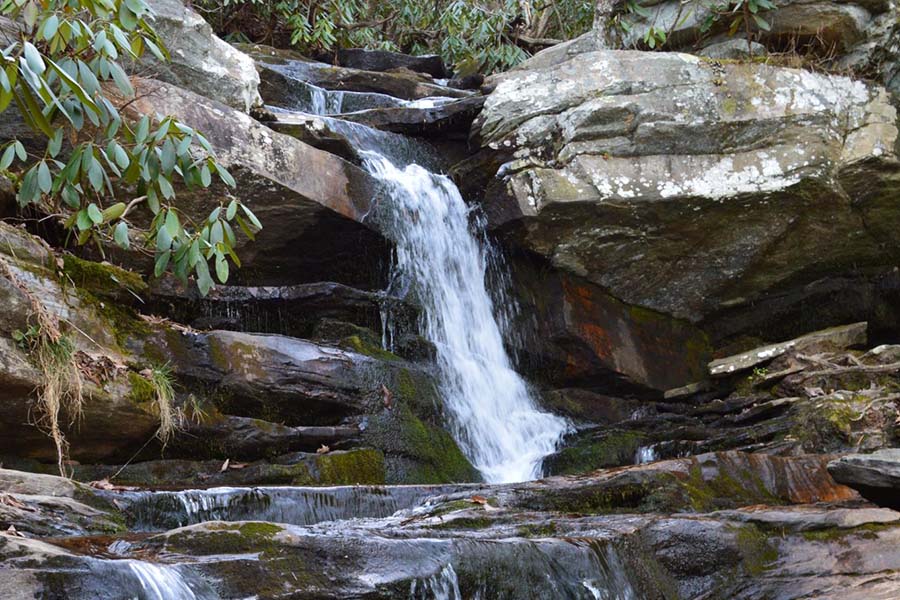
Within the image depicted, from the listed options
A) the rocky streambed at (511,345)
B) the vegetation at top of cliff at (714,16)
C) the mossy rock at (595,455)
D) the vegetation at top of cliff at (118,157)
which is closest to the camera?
the rocky streambed at (511,345)

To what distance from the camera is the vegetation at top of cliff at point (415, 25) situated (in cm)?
1555

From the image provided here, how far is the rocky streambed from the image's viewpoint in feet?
13.8

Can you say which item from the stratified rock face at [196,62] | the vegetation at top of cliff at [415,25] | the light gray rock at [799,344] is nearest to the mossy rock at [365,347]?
the stratified rock face at [196,62]

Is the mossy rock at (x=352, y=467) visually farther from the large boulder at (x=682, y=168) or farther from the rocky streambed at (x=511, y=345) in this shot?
the large boulder at (x=682, y=168)

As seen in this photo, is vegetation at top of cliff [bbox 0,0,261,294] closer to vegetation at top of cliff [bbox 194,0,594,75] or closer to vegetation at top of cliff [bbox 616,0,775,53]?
vegetation at top of cliff [bbox 616,0,775,53]

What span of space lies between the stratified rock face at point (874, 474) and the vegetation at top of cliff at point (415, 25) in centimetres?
1187

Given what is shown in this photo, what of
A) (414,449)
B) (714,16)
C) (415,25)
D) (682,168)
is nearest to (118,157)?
(414,449)

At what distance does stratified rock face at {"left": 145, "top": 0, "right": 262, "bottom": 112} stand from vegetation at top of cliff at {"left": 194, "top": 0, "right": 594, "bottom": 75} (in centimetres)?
558

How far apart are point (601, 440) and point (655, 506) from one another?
8.92 ft

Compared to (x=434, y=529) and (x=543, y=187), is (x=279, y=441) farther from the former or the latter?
(x=543, y=187)

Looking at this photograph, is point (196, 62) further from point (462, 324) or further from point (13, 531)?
point (13, 531)

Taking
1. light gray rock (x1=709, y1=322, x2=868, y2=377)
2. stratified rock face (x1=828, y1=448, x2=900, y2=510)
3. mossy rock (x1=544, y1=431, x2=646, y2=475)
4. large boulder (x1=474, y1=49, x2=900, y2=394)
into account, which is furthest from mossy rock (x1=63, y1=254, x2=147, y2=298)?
light gray rock (x1=709, y1=322, x2=868, y2=377)

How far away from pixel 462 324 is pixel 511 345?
2.07ft

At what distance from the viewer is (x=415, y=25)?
1858cm
